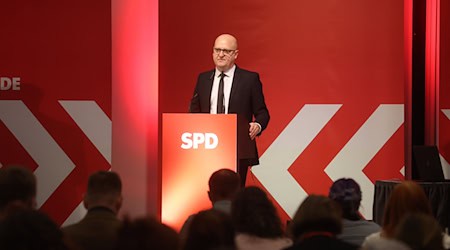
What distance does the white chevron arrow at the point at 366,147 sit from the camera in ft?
26.7

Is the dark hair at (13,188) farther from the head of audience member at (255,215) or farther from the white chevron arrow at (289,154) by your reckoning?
the white chevron arrow at (289,154)

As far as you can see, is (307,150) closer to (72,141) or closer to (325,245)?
(72,141)

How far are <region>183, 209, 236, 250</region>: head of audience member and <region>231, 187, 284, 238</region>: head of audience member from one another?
103 centimetres

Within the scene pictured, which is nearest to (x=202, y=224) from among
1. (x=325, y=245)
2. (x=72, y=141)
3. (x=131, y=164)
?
(x=325, y=245)

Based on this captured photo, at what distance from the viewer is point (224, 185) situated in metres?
4.77

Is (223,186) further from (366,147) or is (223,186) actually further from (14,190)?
(366,147)

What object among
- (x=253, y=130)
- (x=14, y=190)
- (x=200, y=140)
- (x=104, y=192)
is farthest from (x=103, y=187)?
(x=253, y=130)

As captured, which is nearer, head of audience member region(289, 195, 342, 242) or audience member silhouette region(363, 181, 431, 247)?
head of audience member region(289, 195, 342, 242)

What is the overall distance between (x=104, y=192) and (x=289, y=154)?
414 centimetres

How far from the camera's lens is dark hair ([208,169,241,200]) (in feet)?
15.7

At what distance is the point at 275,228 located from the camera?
3785 mm

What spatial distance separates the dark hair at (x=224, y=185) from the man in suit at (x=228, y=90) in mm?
1405

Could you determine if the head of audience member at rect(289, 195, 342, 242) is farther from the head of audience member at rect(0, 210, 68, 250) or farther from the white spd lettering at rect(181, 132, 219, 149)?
the white spd lettering at rect(181, 132, 219, 149)

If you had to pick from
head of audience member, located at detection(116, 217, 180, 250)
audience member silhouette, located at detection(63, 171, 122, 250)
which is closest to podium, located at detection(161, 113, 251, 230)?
audience member silhouette, located at detection(63, 171, 122, 250)
